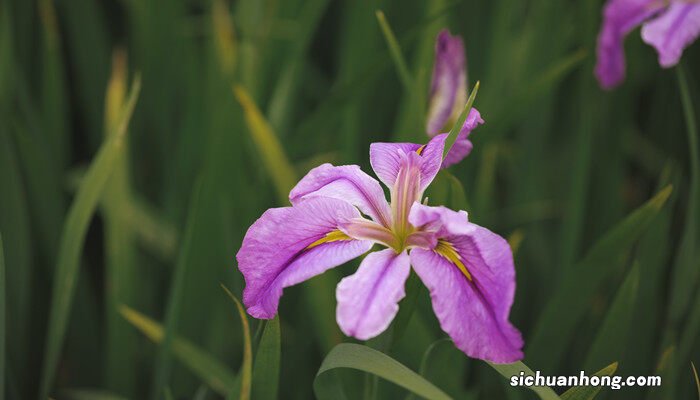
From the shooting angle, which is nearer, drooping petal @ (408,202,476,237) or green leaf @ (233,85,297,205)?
drooping petal @ (408,202,476,237)

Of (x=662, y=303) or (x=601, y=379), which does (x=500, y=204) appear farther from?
(x=601, y=379)

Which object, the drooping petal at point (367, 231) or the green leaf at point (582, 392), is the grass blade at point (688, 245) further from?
the drooping petal at point (367, 231)

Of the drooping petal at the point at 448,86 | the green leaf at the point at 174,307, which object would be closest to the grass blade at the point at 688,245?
the drooping petal at the point at 448,86

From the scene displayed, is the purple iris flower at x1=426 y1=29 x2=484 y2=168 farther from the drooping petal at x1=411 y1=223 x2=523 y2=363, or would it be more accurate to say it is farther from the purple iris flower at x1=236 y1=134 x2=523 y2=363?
the drooping petal at x1=411 y1=223 x2=523 y2=363

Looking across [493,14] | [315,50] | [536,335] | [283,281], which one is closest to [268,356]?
[283,281]

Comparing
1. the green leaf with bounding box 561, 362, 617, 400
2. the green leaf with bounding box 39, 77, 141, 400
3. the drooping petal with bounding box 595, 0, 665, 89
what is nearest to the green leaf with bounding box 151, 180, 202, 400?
the green leaf with bounding box 39, 77, 141, 400
